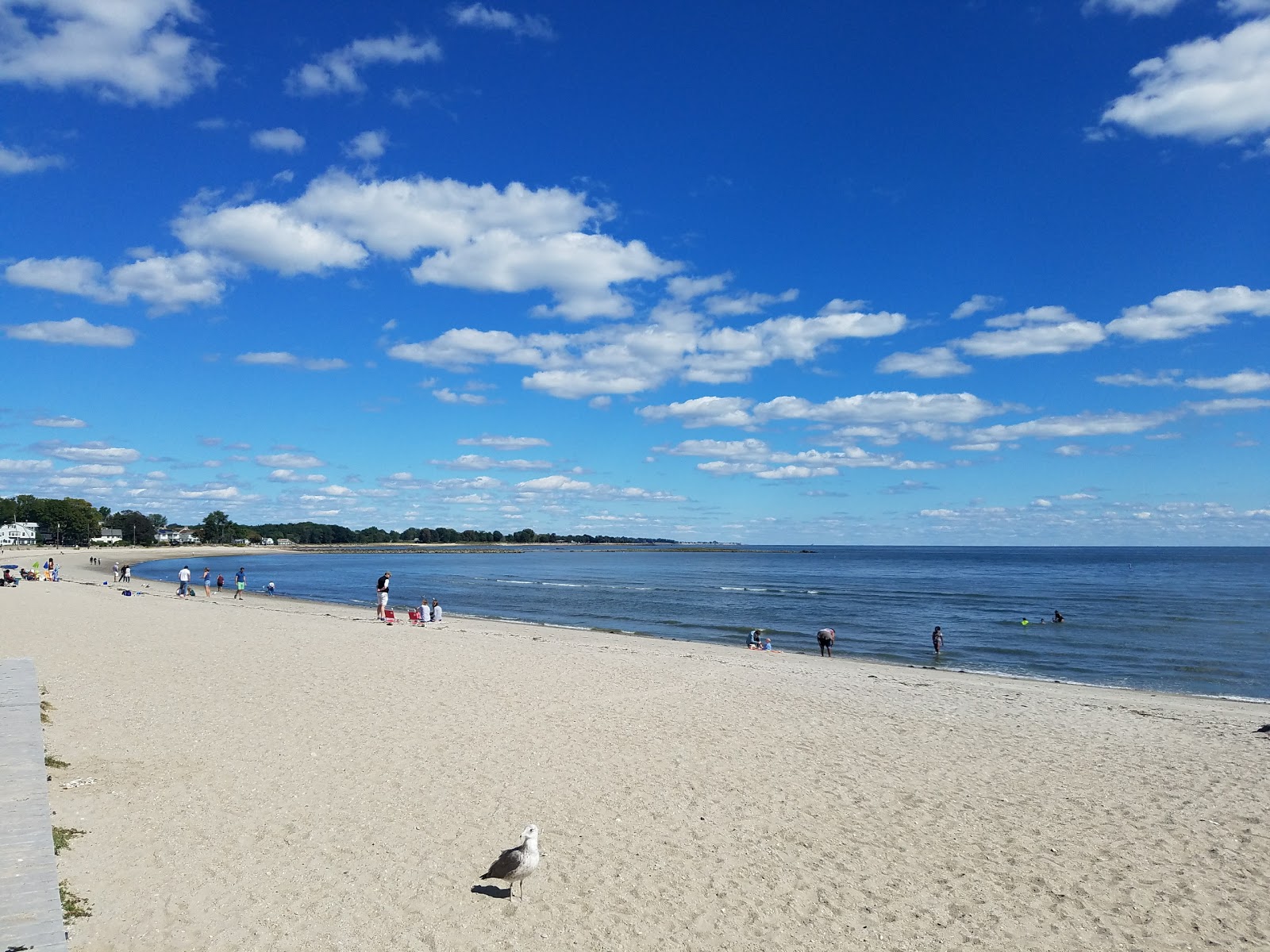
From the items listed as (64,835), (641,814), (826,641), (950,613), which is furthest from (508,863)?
(950,613)

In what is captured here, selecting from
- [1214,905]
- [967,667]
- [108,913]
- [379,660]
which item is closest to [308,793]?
[108,913]

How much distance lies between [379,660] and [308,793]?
32.2 ft

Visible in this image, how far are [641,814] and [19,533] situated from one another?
173414 millimetres

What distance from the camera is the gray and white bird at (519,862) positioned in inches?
238

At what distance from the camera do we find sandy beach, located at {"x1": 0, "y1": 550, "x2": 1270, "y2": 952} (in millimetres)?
5910

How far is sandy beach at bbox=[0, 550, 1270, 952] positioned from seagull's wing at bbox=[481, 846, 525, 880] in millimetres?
251

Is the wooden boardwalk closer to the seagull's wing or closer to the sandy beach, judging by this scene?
the sandy beach

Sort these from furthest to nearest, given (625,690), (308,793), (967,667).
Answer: (967,667) < (625,690) < (308,793)

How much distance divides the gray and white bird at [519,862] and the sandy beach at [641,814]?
0.84ft

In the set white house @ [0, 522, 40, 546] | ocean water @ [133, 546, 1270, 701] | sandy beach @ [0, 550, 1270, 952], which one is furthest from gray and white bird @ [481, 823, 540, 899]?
white house @ [0, 522, 40, 546]

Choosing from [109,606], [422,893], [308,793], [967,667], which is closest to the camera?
[422,893]

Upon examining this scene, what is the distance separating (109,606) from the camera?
2897 cm

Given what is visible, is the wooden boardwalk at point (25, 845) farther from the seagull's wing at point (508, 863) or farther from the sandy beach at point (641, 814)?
the seagull's wing at point (508, 863)

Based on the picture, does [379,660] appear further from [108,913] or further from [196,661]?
[108,913]
